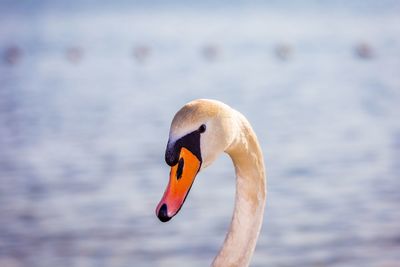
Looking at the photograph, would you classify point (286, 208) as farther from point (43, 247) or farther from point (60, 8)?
point (60, 8)

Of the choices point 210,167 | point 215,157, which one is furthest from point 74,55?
point 215,157

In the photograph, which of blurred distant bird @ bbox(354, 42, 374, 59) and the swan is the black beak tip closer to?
the swan

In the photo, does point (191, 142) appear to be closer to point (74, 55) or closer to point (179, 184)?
point (179, 184)

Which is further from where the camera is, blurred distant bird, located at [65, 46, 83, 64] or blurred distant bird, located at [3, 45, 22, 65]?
blurred distant bird, located at [3, 45, 22, 65]

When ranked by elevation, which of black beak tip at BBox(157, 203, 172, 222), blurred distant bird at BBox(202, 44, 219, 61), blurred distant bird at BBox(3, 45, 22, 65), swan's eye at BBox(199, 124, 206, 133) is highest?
blurred distant bird at BBox(3, 45, 22, 65)

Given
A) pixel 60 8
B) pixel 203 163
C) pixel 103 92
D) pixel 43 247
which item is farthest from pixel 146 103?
pixel 60 8

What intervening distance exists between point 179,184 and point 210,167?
8.81m

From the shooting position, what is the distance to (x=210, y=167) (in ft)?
41.8

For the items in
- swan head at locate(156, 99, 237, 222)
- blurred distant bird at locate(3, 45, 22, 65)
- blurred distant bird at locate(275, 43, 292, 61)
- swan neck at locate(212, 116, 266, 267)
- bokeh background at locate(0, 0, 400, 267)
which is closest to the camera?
swan head at locate(156, 99, 237, 222)

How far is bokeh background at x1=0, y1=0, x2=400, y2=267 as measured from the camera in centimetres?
1002

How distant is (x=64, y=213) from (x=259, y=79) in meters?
12.0

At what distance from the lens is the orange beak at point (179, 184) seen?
3881 millimetres

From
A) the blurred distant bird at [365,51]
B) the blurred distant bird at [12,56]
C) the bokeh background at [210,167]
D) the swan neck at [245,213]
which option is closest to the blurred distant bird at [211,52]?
the bokeh background at [210,167]

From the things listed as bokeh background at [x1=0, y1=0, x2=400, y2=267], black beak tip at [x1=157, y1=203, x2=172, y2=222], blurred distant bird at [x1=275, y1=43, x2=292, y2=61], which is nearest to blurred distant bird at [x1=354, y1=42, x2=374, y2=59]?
bokeh background at [x1=0, y1=0, x2=400, y2=267]
